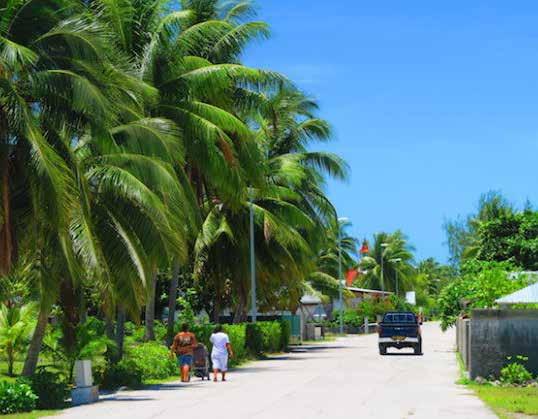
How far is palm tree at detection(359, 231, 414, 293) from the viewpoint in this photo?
120812mm

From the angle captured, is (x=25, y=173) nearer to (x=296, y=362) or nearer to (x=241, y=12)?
(x=241, y=12)

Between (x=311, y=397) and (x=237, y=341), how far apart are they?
1705 cm

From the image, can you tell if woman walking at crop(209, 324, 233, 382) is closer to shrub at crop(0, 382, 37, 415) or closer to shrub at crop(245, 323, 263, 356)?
shrub at crop(0, 382, 37, 415)

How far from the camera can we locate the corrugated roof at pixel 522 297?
32125 millimetres

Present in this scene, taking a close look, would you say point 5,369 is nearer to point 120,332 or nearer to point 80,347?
point 120,332

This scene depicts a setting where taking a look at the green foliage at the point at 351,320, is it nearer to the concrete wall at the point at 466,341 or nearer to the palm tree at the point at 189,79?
the concrete wall at the point at 466,341

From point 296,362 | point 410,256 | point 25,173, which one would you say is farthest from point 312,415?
point 410,256

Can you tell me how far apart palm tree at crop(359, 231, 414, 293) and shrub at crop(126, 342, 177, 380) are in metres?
86.5

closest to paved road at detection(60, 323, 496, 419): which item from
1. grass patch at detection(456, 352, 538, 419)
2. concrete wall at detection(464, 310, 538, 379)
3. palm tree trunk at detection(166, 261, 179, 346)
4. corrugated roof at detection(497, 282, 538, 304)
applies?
grass patch at detection(456, 352, 538, 419)

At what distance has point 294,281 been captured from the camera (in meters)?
52.2

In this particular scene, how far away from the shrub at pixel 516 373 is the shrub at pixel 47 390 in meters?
10.7

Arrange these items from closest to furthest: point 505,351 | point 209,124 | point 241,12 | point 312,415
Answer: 1. point 312,415
2. point 505,351
3. point 209,124
4. point 241,12

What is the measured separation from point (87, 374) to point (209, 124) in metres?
11.4

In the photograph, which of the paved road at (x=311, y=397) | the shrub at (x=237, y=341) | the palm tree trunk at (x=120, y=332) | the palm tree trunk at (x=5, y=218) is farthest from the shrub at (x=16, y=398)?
the shrub at (x=237, y=341)
